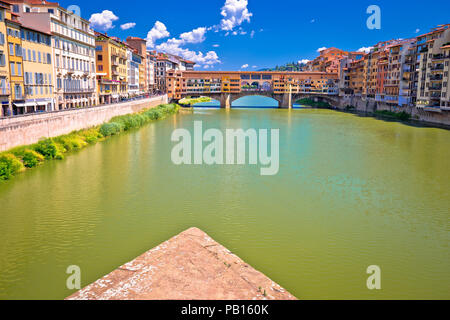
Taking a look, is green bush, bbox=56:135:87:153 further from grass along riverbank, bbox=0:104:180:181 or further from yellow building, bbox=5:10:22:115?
yellow building, bbox=5:10:22:115

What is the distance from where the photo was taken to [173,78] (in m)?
69.5

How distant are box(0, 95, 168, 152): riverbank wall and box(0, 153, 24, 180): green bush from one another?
0.87 metres

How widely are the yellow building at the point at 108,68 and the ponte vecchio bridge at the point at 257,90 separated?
23018 millimetres

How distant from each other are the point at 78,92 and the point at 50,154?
52.2 ft

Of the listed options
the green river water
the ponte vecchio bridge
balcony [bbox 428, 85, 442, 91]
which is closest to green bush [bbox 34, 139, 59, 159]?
the green river water

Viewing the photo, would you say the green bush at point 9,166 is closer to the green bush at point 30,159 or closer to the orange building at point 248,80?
the green bush at point 30,159

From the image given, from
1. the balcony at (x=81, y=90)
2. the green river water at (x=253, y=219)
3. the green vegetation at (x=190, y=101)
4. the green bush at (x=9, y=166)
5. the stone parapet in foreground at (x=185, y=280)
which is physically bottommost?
the green river water at (x=253, y=219)

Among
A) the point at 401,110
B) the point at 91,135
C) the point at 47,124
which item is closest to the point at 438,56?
the point at 401,110

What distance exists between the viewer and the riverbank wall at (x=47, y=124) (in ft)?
62.3

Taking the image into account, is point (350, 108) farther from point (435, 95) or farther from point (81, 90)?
point (81, 90)

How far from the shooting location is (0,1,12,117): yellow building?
73.2ft

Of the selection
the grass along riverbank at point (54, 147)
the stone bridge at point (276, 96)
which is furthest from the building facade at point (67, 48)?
the stone bridge at point (276, 96)
